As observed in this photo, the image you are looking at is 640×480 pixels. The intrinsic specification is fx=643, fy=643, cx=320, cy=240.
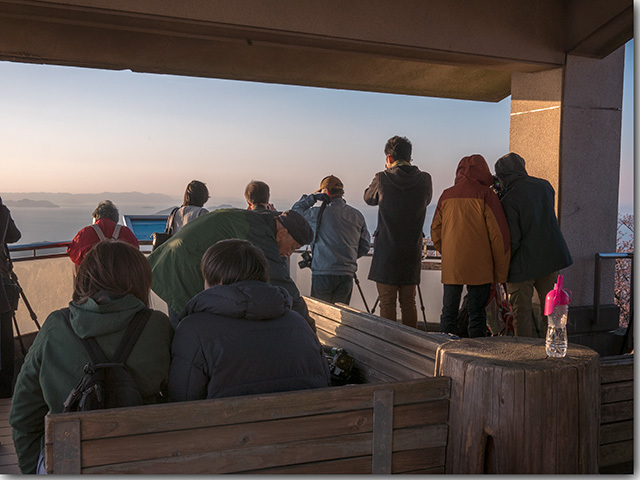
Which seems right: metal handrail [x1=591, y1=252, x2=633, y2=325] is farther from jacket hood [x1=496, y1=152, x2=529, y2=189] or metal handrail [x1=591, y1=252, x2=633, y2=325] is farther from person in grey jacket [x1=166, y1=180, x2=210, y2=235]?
person in grey jacket [x1=166, y1=180, x2=210, y2=235]

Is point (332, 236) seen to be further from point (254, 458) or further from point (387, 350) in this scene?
point (254, 458)

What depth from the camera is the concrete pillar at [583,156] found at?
5422 millimetres

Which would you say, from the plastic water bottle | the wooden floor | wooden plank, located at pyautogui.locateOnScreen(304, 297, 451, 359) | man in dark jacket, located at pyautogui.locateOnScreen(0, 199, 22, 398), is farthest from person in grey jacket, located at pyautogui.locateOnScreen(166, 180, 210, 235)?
the plastic water bottle

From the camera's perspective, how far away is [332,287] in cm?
497

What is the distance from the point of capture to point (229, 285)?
2.05m

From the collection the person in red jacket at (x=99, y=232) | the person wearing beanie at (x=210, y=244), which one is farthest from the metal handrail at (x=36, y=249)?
the person wearing beanie at (x=210, y=244)

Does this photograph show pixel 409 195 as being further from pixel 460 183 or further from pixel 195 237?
pixel 195 237

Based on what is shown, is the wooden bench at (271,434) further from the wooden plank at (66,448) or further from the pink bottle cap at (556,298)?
the pink bottle cap at (556,298)

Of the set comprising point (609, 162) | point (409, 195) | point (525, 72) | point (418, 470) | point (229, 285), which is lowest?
point (418, 470)

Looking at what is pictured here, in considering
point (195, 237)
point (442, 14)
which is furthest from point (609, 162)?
point (195, 237)

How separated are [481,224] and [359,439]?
8.44ft

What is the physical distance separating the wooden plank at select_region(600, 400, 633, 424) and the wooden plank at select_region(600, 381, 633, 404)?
2 centimetres

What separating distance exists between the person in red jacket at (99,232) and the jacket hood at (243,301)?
2767 mm

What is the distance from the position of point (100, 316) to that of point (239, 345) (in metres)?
0.42
